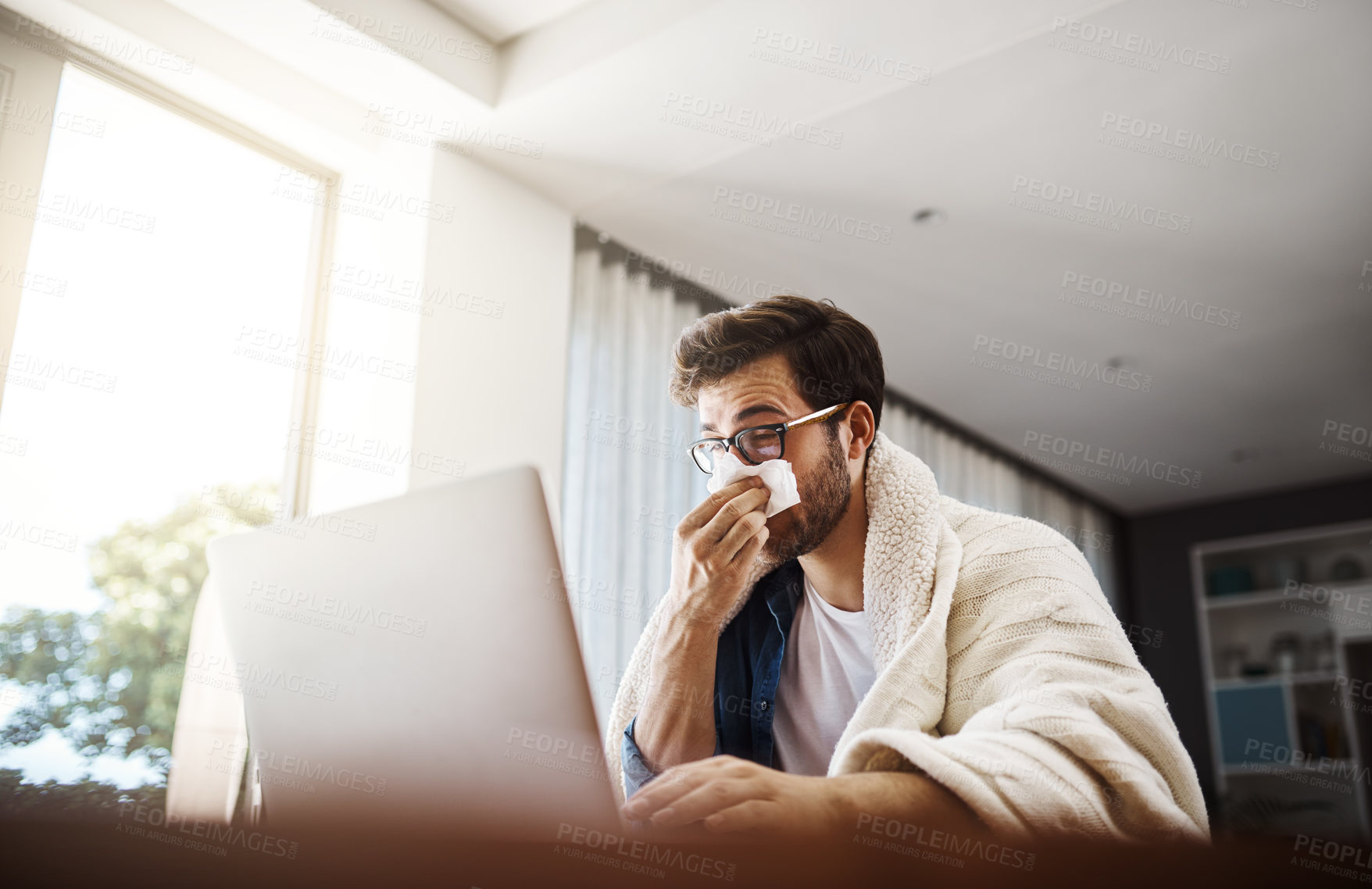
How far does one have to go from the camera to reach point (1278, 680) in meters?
5.30

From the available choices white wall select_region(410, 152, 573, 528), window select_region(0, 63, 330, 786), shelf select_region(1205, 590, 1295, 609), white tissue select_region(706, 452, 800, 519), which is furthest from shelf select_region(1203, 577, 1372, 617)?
window select_region(0, 63, 330, 786)

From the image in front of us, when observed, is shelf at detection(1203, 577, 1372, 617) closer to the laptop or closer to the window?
the window

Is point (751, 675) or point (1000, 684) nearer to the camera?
point (1000, 684)

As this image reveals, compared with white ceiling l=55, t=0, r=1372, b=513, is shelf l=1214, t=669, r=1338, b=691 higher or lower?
lower

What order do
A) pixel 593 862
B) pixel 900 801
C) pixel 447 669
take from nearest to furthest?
1. pixel 593 862
2. pixel 447 669
3. pixel 900 801

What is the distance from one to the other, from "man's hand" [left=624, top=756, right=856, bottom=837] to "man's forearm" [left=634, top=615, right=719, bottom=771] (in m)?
0.61

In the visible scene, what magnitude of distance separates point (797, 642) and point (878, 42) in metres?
1.63

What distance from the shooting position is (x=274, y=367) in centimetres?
279

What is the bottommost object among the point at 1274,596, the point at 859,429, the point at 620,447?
the point at 859,429

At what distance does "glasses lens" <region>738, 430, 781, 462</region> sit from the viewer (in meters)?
1.66

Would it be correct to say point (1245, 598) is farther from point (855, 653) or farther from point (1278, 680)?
point (855, 653)

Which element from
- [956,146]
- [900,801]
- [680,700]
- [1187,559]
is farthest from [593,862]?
[1187,559]

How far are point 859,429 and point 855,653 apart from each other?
40cm

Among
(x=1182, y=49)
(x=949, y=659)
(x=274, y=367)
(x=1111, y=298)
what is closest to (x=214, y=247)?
(x=274, y=367)
